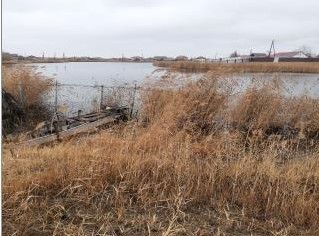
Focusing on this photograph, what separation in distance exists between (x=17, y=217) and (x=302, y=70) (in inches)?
1737

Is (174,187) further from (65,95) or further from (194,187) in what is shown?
(65,95)

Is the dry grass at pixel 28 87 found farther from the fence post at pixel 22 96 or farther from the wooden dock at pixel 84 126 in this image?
the wooden dock at pixel 84 126

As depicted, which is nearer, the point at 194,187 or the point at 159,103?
the point at 194,187

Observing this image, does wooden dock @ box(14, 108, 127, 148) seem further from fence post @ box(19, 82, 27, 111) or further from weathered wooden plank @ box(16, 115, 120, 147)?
fence post @ box(19, 82, 27, 111)

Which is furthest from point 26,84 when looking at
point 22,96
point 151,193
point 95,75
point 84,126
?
point 95,75

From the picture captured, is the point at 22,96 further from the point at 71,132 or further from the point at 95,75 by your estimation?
the point at 95,75

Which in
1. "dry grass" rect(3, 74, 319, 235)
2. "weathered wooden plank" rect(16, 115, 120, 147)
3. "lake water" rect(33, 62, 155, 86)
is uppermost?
"lake water" rect(33, 62, 155, 86)

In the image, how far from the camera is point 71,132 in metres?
9.56

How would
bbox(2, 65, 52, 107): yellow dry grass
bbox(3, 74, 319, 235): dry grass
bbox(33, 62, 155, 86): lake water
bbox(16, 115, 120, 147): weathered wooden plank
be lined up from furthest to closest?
bbox(33, 62, 155, 86): lake water, bbox(2, 65, 52, 107): yellow dry grass, bbox(16, 115, 120, 147): weathered wooden plank, bbox(3, 74, 319, 235): dry grass

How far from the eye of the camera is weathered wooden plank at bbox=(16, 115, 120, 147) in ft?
25.9

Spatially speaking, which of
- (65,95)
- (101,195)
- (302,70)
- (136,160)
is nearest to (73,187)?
(101,195)

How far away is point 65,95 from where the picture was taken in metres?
18.5

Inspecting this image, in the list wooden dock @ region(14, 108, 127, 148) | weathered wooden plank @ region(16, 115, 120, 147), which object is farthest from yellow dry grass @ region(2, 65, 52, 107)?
weathered wooden plank @ region(16, 115, 120, 147)

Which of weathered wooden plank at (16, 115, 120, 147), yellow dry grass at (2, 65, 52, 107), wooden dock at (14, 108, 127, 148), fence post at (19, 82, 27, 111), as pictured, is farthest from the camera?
yellow dry grass at (2, 65, 52, 107)
